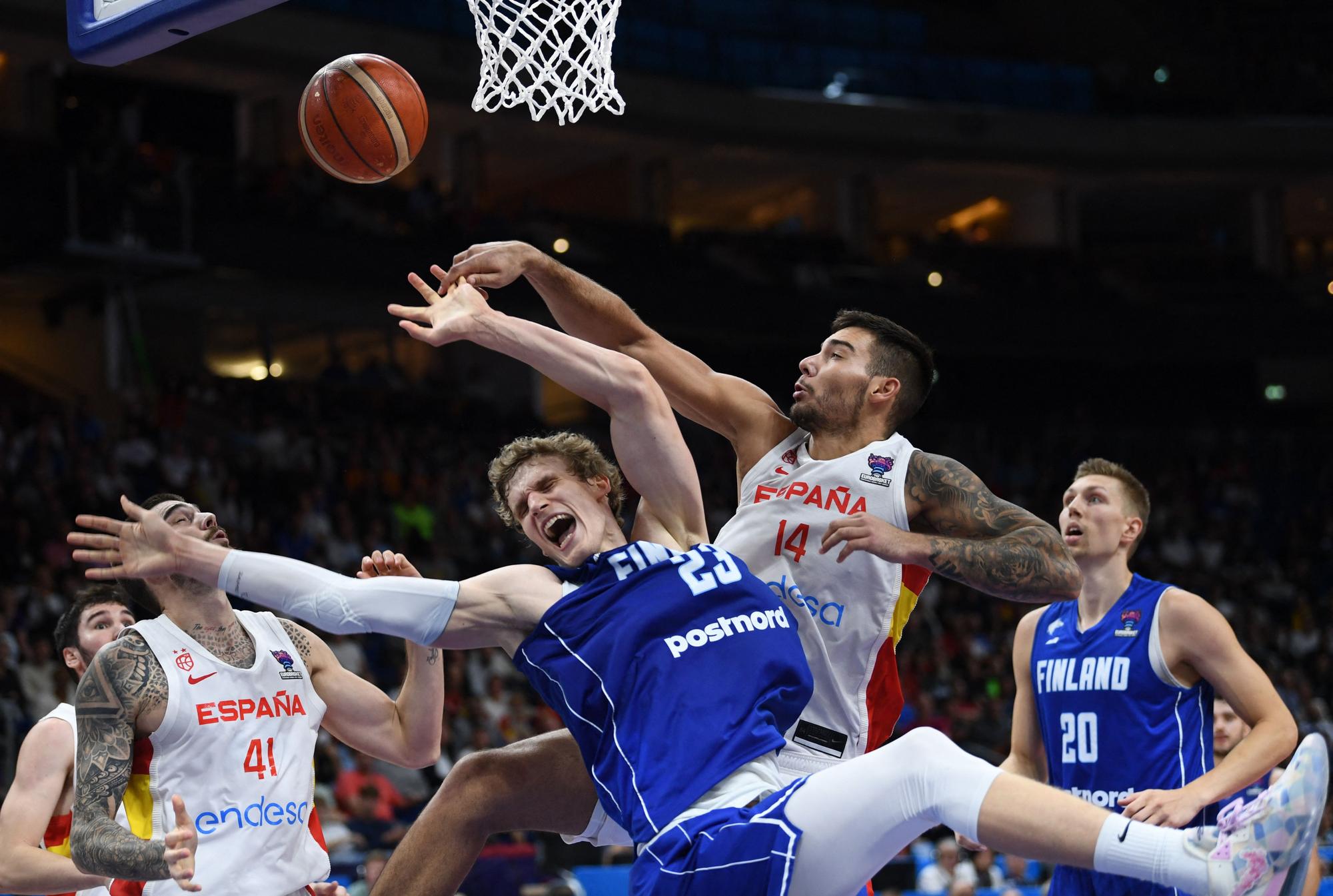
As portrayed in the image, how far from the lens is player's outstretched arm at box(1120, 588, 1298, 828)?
15.7 ft

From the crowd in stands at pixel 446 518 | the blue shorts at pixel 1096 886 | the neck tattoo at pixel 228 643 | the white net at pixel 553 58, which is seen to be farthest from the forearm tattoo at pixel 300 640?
the crowd in stands at pixel 446 518

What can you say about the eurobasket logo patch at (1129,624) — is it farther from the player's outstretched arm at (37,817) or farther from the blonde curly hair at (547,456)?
the player's outstretched arm at (37,817)

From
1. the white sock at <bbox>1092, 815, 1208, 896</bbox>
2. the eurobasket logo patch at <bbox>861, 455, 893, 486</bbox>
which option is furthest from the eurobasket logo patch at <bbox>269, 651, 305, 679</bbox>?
the white sock at <bbox>1092, 815, 1208, 896</bbox>

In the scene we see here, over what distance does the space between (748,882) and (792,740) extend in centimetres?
106

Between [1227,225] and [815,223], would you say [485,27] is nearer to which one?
[815,223]

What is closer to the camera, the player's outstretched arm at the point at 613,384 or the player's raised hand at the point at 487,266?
the player's outstretched arm at the point at 613,384

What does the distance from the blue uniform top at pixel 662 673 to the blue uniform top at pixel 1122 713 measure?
181 cm

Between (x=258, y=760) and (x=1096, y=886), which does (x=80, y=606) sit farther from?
(x=1096, y=886)

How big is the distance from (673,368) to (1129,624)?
1.98 meters

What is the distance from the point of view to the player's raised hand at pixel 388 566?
4441 millimetres

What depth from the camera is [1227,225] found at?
29.9 meters

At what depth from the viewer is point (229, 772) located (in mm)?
4613

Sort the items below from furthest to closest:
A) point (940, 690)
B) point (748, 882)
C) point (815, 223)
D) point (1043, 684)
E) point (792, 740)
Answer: point (815, 223) → point (940, 690) → point (1043, 684) → point (792, 740) → point (748, 882)

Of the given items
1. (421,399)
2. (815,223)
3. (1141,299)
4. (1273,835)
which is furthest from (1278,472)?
(1273,835)
